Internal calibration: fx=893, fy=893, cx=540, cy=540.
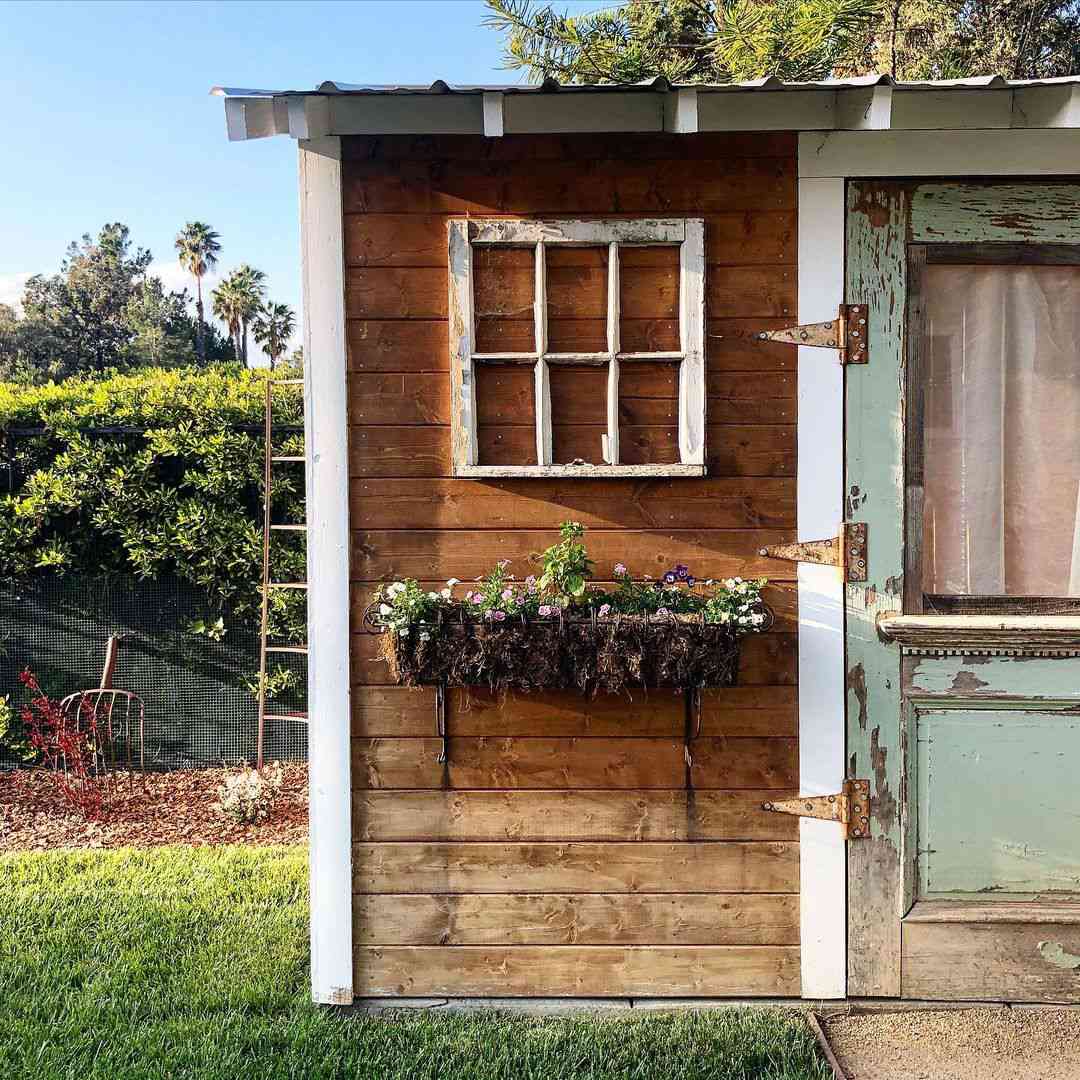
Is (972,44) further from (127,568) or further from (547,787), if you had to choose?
(127,568)

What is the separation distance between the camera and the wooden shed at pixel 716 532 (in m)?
2.63

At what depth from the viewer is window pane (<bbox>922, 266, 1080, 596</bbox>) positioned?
2676 mm

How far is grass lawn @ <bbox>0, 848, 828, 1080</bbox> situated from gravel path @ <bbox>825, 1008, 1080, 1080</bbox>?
16cm

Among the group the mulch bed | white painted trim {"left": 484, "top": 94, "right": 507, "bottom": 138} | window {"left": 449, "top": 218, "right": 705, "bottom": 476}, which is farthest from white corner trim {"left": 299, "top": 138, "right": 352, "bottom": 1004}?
the mulch bed

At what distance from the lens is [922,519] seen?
2678 millimetres

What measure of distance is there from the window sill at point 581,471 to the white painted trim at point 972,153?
104 cm

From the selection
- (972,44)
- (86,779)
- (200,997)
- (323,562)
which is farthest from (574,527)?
(972,44)

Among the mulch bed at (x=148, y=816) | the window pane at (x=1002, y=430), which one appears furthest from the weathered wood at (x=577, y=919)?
the mulch bed at (x=148, y=816)

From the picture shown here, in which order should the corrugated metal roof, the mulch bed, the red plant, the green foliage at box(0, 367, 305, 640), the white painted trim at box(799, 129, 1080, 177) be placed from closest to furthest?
the corrugated metal roof
the white painted trim at box(799, 129, 1080, 177)
the mulch bed
the red plant
the green foliage at box(0, 367, 305, 640)

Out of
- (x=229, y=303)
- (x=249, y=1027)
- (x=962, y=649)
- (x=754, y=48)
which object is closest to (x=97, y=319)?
(x=229, y=303)

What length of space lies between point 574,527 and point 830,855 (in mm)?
1252

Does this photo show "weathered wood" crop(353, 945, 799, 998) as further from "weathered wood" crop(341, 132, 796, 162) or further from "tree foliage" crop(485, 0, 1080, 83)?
"tree foliage" crop(485, 0, 1080, 83)

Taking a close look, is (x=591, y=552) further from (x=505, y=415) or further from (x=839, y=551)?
(x=839, y=551)

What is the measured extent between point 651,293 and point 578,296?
0.22 m
